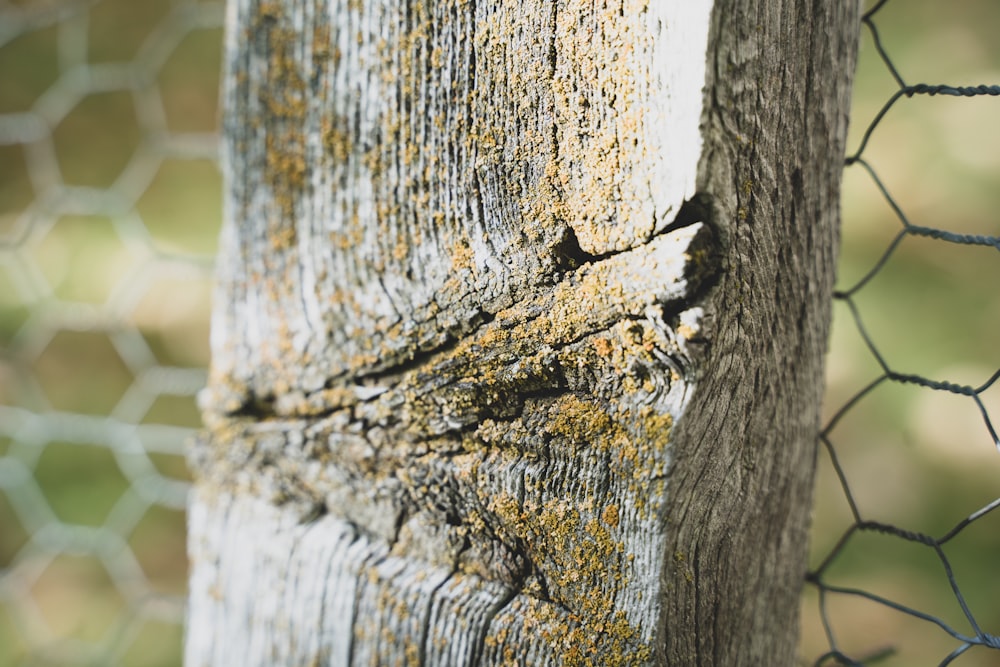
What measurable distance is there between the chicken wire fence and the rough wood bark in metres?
0.76

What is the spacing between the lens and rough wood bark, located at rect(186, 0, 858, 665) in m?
0.36

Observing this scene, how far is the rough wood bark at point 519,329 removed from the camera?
1.19 feet

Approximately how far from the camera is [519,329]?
41 centimetres

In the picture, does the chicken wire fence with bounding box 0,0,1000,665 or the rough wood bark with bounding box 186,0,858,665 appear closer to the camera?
the rough wood bark with bounding box 186,0,858,665

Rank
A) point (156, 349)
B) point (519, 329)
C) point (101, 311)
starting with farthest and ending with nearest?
point (156, 349) → point (101, 311) → point (519, 329)

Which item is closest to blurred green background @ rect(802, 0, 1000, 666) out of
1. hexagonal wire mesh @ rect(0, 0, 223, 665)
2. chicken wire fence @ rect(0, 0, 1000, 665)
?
chicken wire fence @ rect(0, 0, 1000, 665)

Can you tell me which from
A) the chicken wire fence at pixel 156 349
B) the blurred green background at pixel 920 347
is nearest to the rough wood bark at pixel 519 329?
the chicken wire fence at pixel 156 349

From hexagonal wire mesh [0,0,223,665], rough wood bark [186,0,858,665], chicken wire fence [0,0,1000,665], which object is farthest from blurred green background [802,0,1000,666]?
hexagonal wire mesh [0,0,223,665]

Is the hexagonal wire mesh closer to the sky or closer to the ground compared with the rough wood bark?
closer to the sky

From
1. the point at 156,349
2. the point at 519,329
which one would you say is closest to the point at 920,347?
the point at 519,329

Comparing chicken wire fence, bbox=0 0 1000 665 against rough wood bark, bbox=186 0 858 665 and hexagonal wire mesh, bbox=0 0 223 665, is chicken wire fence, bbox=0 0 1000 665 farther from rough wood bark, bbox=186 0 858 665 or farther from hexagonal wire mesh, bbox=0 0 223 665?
rough wood bark, bbox=186 0 858 665

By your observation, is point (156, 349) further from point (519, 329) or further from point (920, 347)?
point (920, 347)

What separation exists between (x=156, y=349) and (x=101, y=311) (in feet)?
0.50

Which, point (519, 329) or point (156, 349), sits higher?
point (156, 349)
